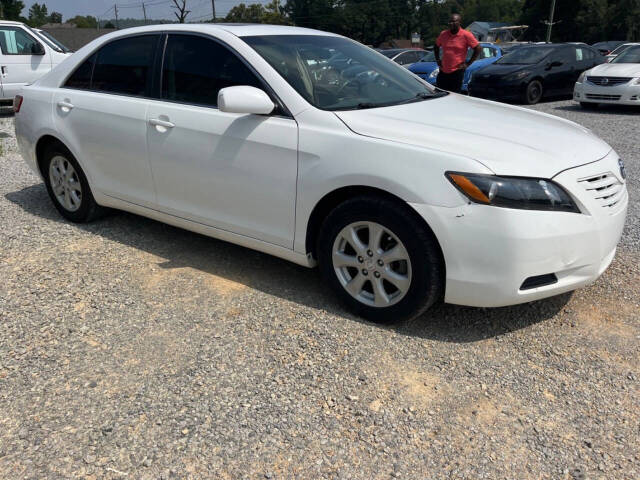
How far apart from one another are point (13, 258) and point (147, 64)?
1.73m

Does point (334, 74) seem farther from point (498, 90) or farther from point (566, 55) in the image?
point (566, 55)

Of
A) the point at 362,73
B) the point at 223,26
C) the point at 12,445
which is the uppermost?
the point at 223,26

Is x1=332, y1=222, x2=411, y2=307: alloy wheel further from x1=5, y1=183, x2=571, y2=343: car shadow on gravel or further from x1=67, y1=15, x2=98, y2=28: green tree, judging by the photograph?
x1=67, y1=15, x2=98, y2=28: green tree

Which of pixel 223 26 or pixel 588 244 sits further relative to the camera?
pixel 223 26

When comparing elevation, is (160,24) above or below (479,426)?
above

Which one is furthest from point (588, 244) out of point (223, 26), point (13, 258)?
point (13, 258)

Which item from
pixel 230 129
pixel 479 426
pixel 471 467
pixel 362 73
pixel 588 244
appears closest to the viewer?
pixel 471 467

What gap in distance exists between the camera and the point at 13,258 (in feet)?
13.9

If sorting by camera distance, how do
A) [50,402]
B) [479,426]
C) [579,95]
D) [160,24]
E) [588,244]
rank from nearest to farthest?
[479,426] < [50,402] < [588,244] < [160,24] < [579,95]

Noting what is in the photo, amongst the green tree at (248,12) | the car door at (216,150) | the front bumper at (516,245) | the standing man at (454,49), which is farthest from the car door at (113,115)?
the green tree at (248,12)

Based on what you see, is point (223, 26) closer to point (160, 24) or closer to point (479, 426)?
point (160, 24)

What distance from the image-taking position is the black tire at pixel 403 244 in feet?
9.66

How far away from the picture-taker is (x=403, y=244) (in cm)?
301

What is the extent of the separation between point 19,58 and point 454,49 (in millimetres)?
8680
